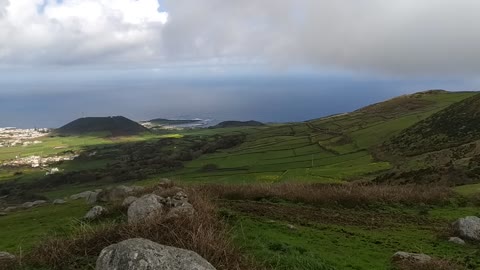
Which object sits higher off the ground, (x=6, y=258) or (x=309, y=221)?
(x=6, y=258)

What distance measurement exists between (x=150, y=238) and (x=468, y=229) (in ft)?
57.0

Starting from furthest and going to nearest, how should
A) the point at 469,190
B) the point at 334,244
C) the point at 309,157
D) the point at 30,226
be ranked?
1. the point at 309,157
2. the point at 469,190
3. the point at 30,226
4. the point at 334,244

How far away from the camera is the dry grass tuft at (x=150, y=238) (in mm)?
10508

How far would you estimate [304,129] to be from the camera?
5423 inches

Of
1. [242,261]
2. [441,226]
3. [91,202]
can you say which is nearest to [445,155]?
[441,226]

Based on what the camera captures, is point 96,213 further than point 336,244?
Yes

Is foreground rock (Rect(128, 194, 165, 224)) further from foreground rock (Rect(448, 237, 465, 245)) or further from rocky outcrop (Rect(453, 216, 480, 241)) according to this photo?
rocky outcrop (Rect(453, 216, 480, 241))

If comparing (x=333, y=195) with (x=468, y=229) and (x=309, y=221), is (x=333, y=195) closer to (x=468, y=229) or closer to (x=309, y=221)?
(x=309, y=221)

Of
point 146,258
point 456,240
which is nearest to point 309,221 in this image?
point 456,240

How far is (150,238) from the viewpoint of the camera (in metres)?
11.1

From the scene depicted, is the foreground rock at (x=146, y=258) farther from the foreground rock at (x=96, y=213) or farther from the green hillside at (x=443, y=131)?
the green hillside at (x=443, y=131)

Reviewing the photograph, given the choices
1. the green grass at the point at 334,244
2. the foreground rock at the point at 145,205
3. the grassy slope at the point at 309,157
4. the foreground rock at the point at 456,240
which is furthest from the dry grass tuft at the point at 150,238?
the grassy slope at the point at 309,157

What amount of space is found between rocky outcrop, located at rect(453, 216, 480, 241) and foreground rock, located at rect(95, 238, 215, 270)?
56.2 feet

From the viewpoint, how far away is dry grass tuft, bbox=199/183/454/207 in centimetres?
2914
